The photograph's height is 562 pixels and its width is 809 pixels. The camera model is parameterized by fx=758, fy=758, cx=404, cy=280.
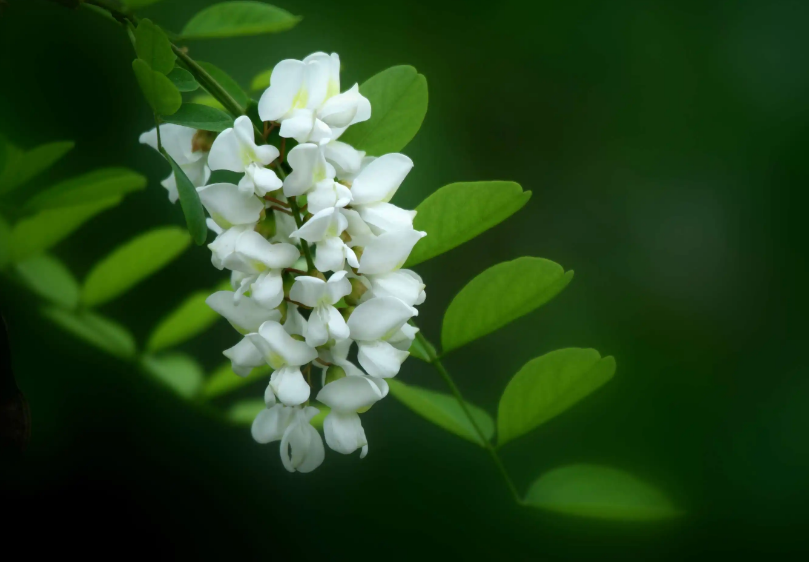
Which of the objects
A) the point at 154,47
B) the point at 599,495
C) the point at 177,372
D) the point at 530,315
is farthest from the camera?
the point at 530,315

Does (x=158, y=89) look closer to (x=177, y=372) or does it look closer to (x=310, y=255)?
(x=310, y=255)

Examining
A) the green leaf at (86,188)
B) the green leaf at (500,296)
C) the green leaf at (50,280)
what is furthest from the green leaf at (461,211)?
the green leaf at (50,280)

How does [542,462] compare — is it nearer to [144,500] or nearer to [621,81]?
[144,500]

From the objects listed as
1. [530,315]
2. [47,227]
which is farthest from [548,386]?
[530,315]

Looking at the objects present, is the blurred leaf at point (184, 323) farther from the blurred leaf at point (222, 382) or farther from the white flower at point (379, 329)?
the white flower at point (379, 329)

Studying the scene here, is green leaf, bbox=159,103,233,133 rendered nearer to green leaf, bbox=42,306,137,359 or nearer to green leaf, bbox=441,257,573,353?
green leaf, bbox=441,257,573,353

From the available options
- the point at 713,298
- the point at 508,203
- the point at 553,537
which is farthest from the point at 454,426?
the point at 713,298
